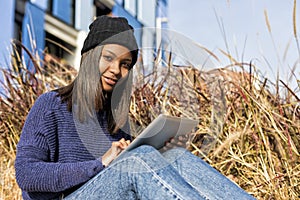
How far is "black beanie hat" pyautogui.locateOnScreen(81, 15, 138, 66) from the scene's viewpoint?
1.25 m

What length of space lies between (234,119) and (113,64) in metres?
0.59

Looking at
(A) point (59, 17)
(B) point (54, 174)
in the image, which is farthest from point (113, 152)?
(A) point (59, 17)

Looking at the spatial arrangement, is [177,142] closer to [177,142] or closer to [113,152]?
[177,142]

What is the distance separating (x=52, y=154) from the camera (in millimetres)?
1215

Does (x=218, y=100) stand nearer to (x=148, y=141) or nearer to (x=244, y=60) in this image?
(x=244, y=60)

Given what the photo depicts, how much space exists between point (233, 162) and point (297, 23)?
0.49 meters

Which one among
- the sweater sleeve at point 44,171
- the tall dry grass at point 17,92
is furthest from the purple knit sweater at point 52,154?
the tall dry grass at point 17,92

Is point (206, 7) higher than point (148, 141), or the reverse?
point (206, 7)

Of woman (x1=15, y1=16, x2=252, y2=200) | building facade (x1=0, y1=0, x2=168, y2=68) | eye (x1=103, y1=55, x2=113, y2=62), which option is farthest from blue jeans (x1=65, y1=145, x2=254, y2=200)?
building facade (x1=0, y1=0, x2=168, y2=68)

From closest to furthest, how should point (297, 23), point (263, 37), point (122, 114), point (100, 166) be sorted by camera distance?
1. point (100, 166)
2. point (297, 23)
3. point (122, 114)
4. point (263, 37)

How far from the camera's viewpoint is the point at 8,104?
2070mm

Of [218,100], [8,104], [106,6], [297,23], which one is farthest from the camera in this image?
[106,6]

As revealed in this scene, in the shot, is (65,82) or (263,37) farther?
(65,82)

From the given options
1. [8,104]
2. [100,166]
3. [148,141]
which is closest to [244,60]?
[148,141]
